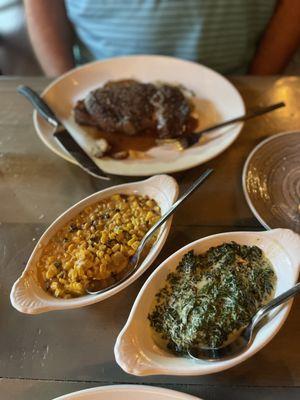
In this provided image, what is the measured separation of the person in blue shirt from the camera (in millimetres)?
1500

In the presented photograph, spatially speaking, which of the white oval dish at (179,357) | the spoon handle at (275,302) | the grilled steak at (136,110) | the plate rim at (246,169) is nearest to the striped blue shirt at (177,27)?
the grilled steak at (136,110)

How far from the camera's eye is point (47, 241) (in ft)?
3.18

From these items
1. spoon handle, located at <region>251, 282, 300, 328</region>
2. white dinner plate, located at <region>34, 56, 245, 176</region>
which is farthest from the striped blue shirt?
spoon handle, located at <region>251, 282, 300, 328</region>

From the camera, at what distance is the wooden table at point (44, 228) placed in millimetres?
834

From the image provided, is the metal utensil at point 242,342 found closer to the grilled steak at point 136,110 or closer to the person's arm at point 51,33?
the grilled steak at point 136,110

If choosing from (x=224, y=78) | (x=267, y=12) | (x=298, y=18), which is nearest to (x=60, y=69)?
(x=224, y=78)

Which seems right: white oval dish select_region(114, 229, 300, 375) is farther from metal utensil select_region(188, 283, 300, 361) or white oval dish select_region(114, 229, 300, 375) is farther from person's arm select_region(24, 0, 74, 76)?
person's arm select_region(24, 0, 74, 76)

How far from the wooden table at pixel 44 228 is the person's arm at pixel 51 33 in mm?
272

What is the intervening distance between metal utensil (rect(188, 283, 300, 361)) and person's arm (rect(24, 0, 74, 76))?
1.37 metres

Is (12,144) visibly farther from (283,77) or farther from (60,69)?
(283,77)

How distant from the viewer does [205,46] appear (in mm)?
1580

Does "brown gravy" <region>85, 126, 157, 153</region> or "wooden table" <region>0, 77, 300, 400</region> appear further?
"brown gravy" <region>85, 126, 157, 153</region>

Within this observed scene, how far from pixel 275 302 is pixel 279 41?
1.21 metres

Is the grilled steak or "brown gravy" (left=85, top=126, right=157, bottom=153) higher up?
the grilled steak
